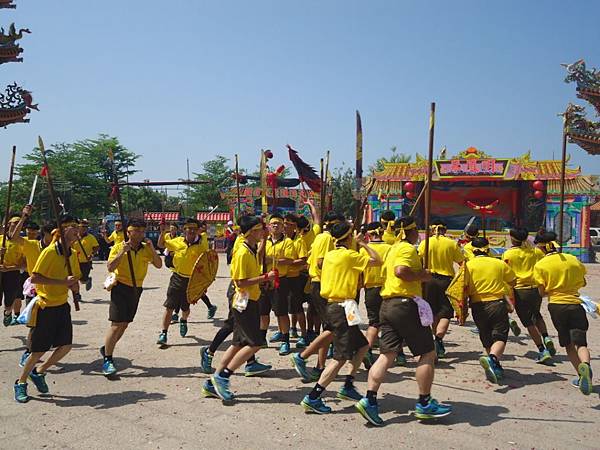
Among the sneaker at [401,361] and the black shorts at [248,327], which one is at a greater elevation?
the black shorts at [248,327]

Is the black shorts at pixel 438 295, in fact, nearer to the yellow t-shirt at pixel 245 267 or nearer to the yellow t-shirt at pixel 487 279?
the yellow t-shirt at pixel 487 279

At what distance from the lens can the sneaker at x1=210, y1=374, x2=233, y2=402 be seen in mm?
5133

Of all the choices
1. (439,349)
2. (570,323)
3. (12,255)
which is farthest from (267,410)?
(12,255)

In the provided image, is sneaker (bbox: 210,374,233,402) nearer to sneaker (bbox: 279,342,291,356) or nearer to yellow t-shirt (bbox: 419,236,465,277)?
sneaker (bbox: 279,342,291,356)

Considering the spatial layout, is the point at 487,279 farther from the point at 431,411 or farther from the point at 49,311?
the point at 49,311

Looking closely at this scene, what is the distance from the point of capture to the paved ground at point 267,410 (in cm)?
429

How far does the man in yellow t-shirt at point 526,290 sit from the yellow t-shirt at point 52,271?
5.36 m

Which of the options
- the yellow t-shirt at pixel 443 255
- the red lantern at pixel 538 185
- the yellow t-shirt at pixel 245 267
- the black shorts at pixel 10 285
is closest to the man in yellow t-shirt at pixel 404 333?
the yellow t-shirt at pixel 245 267

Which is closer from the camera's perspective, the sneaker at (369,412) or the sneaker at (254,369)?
the sneaker at (369,412)

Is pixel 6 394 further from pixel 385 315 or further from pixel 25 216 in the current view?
pixel 385 315

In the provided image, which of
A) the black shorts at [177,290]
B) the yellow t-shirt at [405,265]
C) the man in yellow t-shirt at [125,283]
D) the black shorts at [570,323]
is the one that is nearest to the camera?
the yellow t-shirt at [405,265]

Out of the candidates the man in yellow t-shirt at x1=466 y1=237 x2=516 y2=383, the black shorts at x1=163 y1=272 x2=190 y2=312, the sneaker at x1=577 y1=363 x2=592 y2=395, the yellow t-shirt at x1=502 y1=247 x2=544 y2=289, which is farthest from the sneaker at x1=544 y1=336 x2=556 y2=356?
the black shorts at x1=163 y1=272 x2=190 y2=312

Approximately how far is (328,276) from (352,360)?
0.86 meters

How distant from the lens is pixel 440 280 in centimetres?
709
